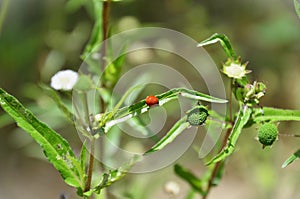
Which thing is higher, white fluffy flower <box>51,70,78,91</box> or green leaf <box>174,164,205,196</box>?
white fluffy flower <box>51,70,78,91</box>

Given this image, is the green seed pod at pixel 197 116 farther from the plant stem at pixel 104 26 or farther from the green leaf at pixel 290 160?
the plant stem at pixel 104 26

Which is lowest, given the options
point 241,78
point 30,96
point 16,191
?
point 16,191

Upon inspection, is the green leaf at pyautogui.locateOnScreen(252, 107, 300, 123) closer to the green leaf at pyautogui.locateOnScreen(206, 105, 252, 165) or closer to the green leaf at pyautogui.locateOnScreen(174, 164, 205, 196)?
the green leaf at pyautogui.locateOnScreen(206, 105, 252, 165)

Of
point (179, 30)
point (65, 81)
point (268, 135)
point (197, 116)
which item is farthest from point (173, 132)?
point (179, 30)

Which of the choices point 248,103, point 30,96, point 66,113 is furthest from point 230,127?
point 30,96

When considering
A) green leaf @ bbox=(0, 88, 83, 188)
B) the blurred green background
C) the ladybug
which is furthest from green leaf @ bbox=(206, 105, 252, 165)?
the blurred green background

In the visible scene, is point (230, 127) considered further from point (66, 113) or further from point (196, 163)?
point (196, 163)
